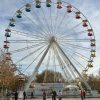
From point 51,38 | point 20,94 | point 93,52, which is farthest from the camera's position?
point 20,94

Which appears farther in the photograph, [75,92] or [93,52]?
[75,92]

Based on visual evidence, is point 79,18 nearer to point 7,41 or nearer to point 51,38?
point 51,38

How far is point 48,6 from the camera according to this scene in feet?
207

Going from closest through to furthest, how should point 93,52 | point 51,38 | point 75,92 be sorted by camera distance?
point 51,38 < point 93,52 < point 75,92

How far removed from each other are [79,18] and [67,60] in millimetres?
7427

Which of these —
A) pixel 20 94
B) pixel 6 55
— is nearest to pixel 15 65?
pixel 6 55

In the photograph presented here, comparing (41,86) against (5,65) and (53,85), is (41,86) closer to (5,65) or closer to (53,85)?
(53,85)

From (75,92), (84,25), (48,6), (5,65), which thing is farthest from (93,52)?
(75,92)

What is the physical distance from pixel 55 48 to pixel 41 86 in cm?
3574

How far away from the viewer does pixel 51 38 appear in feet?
204

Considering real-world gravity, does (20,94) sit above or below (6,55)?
below

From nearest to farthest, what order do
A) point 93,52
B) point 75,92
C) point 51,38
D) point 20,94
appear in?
point 51,38
point 93,52
point 20,94
point 75,92

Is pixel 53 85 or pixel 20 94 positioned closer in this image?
pixel 20 94

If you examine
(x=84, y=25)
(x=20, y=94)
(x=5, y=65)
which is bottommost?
(x=20, y=94)
